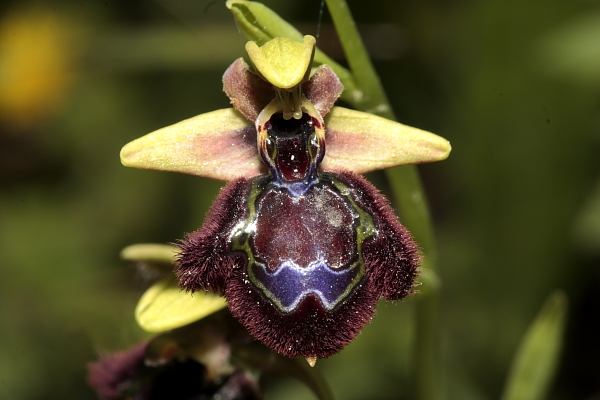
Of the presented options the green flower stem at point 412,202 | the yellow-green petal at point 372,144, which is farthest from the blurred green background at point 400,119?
the yellow-green petal at point 372,144

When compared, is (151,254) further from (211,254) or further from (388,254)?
(388,254)

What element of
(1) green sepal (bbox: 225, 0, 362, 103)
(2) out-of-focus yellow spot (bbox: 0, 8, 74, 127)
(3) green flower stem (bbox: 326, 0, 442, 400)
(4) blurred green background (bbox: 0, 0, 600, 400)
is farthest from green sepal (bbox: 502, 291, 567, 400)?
(2) out-of-focus yellow spot (bbox: 0, 8, 74, 127)

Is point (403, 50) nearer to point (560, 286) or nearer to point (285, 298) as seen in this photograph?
point (560, 286)

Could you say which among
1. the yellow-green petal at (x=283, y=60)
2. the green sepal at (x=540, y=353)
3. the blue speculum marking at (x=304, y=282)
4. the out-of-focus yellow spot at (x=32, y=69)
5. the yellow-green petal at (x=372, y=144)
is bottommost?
the green sepal at (x=540, y=353)

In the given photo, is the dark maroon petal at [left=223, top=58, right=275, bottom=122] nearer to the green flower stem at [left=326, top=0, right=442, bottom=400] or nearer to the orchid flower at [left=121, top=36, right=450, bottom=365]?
the orchid flower at [left=121, top=36, right=450, bottom=365]

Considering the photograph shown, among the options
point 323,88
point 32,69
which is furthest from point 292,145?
point 32,69

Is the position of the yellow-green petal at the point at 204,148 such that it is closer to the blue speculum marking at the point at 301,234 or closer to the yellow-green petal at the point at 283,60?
the blue speculum marking at the point at 301,234
